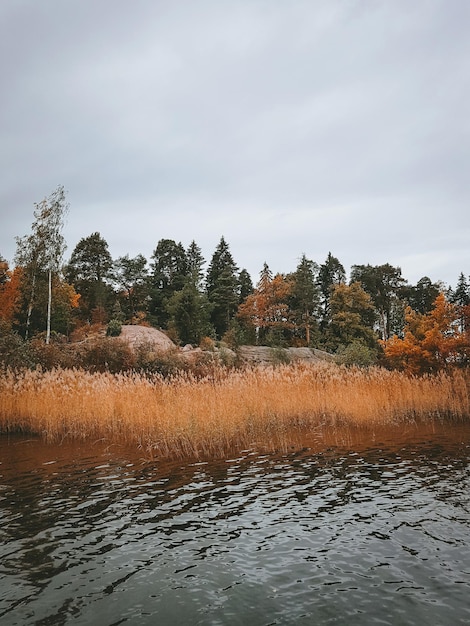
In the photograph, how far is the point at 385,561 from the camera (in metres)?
4.21

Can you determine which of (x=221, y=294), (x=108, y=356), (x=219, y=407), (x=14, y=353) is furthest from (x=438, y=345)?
(x=221, y=294)

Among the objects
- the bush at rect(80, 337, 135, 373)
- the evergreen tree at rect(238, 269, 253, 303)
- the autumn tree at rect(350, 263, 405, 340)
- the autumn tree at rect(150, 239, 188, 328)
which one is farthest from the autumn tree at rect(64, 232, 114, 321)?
the autumn tree at rect(350, 263, 405, 340)

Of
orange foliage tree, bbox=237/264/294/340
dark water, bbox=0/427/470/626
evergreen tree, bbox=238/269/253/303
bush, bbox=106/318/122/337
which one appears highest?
evergreen tree, bbox=238/269/253/303

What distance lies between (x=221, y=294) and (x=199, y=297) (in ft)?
32.8

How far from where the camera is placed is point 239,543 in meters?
4.73

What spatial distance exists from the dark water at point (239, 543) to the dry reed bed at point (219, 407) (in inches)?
69.5

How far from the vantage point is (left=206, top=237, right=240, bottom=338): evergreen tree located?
53312 millimetres

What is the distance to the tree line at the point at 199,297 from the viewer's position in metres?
34.6

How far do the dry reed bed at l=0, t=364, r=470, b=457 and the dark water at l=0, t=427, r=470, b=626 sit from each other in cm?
176

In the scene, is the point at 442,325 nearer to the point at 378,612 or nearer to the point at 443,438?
the point at 443,438

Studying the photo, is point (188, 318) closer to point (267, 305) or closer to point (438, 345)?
point (267, 305)

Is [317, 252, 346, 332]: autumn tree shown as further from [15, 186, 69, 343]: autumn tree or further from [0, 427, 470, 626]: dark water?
[0, 427, 470, 626]: dark water

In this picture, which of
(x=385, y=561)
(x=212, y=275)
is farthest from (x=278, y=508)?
(x=212, y=275)

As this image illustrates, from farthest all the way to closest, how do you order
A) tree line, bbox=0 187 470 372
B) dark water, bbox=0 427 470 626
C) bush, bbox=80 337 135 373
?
tree line, bbox=0 187 470 372
bush, bbox=80 337 135 373
dark water, bbox=0 427 470 626
